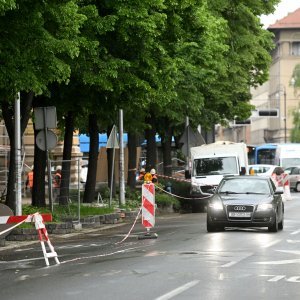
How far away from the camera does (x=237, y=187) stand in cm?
2378

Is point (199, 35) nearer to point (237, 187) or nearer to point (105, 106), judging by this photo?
point (105, 106)

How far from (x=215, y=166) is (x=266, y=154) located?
128 ft

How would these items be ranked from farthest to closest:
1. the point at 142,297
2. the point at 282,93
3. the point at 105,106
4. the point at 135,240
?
the point at 282,93 < the point at 105,106 < the point at 135,240 < the point at 142,297

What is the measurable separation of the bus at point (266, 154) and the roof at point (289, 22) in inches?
2201

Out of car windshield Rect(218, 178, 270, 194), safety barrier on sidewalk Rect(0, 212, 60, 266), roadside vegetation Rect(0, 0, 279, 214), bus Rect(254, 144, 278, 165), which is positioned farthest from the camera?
bus Rect(254, 144, 278, 165)

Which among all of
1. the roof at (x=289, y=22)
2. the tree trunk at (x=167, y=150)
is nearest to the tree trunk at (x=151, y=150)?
the tree trunk at (x=167, y=150)

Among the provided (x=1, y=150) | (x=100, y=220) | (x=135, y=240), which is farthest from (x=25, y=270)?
(x=1, y=150)

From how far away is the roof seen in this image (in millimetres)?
134500

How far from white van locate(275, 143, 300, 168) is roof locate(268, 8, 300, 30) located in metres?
65.2

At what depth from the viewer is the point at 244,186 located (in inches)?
935

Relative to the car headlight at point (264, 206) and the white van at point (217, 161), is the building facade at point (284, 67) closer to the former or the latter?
the white van at point (217, 161)

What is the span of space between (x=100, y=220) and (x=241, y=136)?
5230 inches

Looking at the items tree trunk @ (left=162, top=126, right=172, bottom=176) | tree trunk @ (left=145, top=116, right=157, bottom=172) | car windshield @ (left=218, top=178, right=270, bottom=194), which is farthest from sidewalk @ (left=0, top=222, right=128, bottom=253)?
tree trunk @ (left=162, top=126, right=172, bottom=176)

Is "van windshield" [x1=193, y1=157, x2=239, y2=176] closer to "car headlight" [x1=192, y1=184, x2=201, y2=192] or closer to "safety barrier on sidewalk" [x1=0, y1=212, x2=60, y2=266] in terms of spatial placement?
"car headlight" [x1=192, y1=184, x2=201, y2=192]
